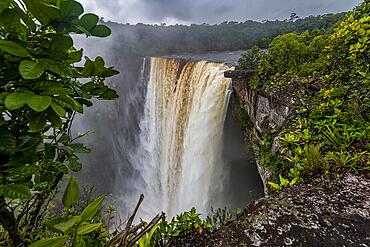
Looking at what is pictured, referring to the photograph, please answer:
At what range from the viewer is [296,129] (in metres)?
3.03

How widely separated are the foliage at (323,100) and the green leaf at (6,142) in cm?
189

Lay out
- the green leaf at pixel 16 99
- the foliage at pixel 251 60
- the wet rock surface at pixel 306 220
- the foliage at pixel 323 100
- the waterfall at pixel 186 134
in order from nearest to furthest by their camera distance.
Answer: the green leaf at pixel 16 99, the wet rock surface at pixel 306 220, the foliage at pixel 323 100, the foliage at pixel 251 60, the waterfall at pixel 186 134

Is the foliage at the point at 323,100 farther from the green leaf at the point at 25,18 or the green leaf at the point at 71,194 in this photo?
the green leaf at the point at 25,18

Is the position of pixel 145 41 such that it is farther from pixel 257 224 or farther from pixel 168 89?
pixel 257 224

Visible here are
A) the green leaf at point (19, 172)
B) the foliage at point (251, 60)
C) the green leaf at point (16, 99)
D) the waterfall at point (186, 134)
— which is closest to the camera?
the green leaf at point (16, 99)

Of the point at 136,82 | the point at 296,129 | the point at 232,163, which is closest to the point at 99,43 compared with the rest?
the point at 136,82

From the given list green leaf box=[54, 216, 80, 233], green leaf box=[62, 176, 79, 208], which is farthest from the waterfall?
green leaf box=[54, 216, 80, 233]

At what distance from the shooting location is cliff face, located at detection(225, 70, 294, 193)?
15.2 ft

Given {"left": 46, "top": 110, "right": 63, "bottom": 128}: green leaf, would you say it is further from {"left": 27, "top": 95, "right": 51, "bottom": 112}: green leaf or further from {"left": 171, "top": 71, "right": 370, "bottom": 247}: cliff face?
{"left": 171, "top": 71, "right": 370, "bottom": 247}: cliff face

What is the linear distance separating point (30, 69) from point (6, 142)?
0.66ft

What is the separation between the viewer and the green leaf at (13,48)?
51 centimetres

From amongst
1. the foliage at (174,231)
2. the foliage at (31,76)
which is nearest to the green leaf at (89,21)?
the foliage at (31,76)

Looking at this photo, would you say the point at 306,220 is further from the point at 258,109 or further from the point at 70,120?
the point at 258,109

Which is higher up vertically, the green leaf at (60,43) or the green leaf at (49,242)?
the green leaf at (60,43)
